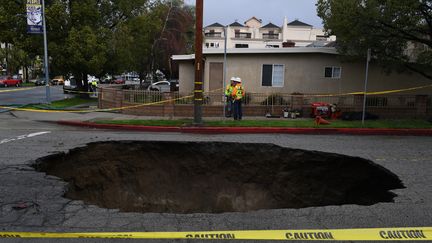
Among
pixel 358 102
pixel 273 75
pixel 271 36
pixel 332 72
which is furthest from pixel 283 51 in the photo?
pixel 271 36

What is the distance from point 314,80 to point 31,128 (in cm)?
1322

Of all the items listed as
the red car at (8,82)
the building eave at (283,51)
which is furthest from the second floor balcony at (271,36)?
the building eave at (283,51)

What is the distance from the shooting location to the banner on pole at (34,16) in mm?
18453

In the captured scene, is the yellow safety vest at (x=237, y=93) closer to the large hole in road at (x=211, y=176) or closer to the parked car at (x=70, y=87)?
the large hole in road at (x=211, y=176)

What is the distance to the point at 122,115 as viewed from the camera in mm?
16250

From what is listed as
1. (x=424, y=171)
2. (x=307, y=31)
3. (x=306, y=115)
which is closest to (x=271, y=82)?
(x=306, y=115)

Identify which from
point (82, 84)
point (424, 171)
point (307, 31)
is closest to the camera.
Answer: point (424, 171)

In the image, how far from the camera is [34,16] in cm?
1861

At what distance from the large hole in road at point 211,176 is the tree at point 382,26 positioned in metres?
7.29

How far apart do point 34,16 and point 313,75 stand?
46.6 ft

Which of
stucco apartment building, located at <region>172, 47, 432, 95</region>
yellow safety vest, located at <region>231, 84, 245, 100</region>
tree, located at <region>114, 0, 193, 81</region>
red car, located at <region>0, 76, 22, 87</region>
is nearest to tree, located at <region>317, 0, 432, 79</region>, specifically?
stucco apartment building, located at <region>172, 47, 432, 95</region>

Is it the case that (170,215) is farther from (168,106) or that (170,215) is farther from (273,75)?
(273,75)

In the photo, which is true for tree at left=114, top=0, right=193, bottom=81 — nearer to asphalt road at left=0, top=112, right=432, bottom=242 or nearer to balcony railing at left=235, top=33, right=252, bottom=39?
asphalt road at left=0, top=112, right=432, bottom=242

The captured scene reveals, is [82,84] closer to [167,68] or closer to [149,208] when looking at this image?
[167,68]
